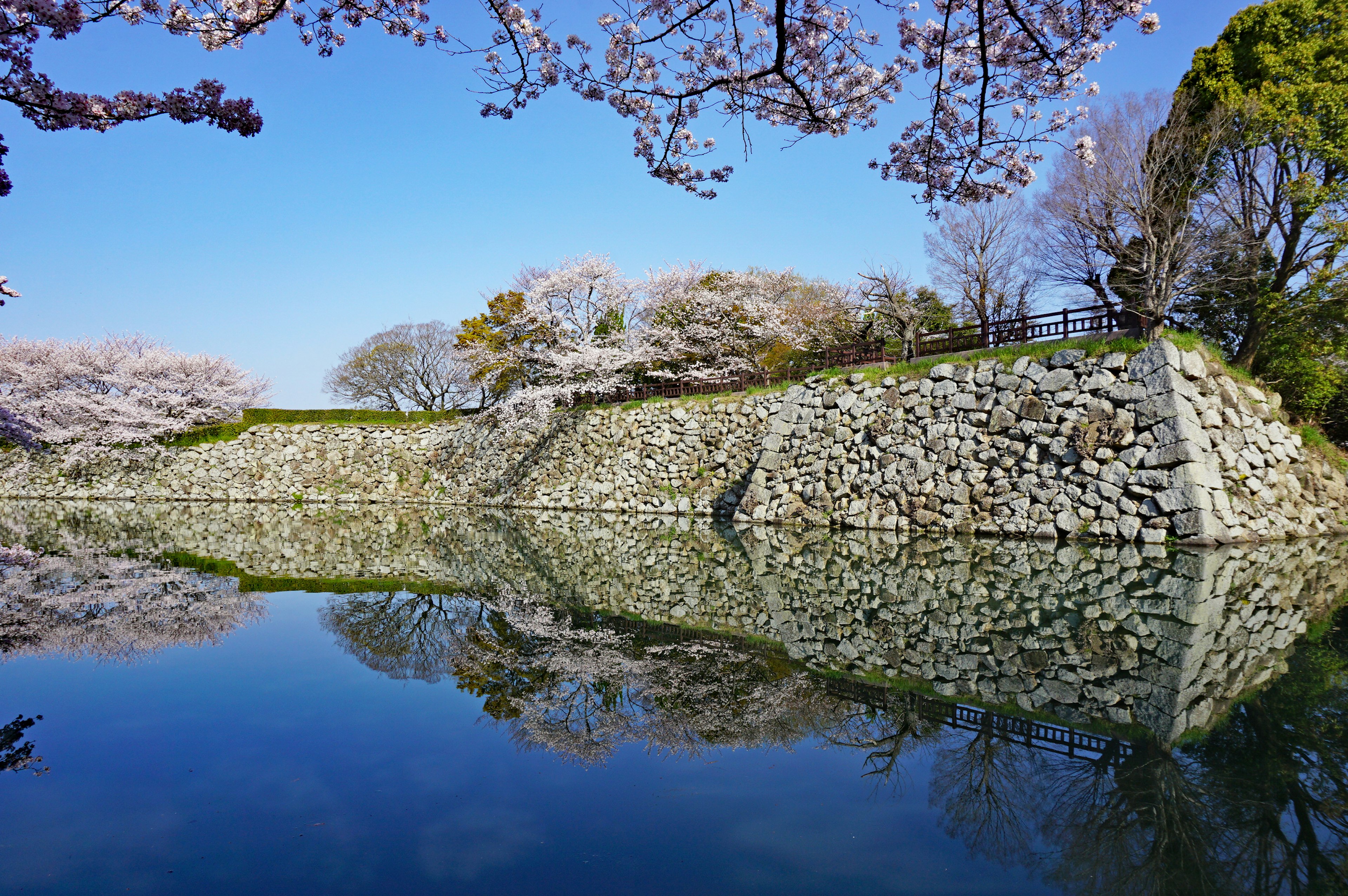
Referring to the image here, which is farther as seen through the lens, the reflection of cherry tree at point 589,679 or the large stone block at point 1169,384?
the large stone block at point 1169,384

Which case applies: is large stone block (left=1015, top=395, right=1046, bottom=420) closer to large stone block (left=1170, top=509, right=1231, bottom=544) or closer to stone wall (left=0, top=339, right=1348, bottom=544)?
stone wall (left=0, top=339, right=1348, bottom=544)

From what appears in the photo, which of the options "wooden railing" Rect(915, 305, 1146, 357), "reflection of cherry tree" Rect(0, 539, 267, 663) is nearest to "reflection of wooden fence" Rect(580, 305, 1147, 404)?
"wooden railing" Rect(915, 305, 1146, 357)

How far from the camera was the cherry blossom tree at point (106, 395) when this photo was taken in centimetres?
2559

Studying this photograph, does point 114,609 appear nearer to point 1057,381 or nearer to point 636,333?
point 1057,381

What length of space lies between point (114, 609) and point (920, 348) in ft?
48.2

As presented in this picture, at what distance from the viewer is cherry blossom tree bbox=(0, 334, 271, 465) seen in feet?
84.0

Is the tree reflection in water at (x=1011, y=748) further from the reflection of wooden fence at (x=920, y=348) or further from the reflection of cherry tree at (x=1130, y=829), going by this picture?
the reflection of wooden fence at (x=920, y=348)

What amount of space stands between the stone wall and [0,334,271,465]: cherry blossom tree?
40.6 feet

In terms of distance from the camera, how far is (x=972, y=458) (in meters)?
13.4

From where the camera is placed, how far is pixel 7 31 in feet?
14.3

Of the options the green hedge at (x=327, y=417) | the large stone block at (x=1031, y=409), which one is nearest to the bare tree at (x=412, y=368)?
the green hedge at (x=327, y=417)

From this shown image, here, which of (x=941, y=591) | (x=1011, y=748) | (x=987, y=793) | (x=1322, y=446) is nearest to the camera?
(x=987, y=793)

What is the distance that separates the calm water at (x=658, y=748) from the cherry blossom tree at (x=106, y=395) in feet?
72.4

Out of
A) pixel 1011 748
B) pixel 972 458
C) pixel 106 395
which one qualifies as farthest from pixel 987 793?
pixel 106 395
